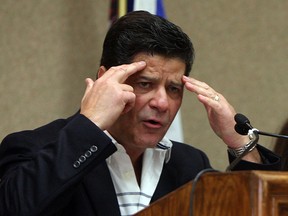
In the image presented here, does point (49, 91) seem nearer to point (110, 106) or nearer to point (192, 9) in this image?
point (192, 9)

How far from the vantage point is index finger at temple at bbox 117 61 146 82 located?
5.90 ft

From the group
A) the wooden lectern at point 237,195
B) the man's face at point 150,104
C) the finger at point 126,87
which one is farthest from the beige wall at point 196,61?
the wooden lectern at point 237,195

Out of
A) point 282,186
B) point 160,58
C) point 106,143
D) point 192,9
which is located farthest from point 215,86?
point 282,186

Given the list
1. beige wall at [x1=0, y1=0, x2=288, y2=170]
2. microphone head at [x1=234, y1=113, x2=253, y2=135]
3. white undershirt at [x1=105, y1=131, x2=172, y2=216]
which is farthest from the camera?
beige wall at [x1=0, y1=0, x2=288, y2=170]

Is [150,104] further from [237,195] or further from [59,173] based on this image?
[237,195]

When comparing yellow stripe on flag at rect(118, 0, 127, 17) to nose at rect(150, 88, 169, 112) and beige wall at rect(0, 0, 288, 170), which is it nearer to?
beige wall at rect(0, 0, 288, 170)

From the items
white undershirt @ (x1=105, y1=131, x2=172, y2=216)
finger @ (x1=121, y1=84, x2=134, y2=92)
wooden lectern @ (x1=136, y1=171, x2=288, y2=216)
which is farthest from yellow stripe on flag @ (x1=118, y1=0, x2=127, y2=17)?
wooden lectern @ (x1=136, y1=171, x2=288, y2=216)

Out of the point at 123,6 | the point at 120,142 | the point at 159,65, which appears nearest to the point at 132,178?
the point at 120,142

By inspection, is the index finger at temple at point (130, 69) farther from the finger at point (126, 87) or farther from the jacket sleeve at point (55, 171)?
the jacket sleeve at point (55, 171)

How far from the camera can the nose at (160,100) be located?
185 cm

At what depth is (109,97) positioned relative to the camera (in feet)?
5.73

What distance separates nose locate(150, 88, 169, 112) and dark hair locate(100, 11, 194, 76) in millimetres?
107

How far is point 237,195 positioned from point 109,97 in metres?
0.60

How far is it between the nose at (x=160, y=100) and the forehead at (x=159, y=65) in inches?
1.8
